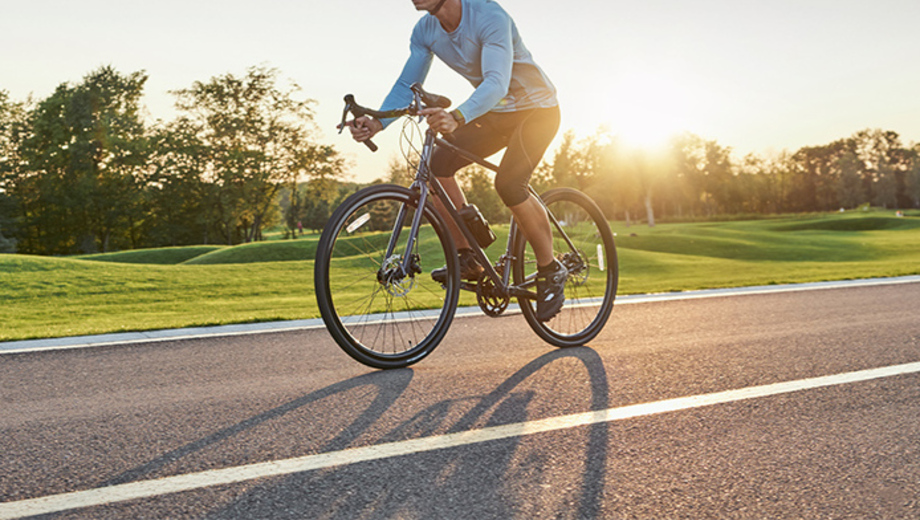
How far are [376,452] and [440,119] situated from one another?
5.89 ft

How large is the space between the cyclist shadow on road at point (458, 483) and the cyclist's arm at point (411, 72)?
2.08 m

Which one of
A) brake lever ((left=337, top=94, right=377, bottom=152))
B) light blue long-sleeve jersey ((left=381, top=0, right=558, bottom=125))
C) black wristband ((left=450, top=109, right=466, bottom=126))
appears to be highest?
light blue long-sleeve jersey ((left=381, top=0, right=558, bottom=125))

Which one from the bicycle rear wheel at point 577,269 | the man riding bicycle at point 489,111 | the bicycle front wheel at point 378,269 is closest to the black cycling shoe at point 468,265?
the man riding bicycle at point 489,111

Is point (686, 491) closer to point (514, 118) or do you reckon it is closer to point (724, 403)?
point (724, 403)

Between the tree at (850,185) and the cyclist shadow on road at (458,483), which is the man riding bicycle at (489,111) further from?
the tree at (850,185)

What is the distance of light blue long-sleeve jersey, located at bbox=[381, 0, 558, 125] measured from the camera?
379 centimetres

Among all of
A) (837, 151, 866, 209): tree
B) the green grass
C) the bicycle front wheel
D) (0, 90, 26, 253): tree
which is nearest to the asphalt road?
the bicycle front wheel

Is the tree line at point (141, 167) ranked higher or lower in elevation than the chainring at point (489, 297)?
Answer: higher

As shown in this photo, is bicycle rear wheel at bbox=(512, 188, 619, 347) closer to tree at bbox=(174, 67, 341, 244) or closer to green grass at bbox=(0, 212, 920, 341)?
green grass at bbox=(0, 212, 920, 341)

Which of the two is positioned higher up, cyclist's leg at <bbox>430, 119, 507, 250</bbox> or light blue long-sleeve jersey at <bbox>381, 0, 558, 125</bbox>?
light blue long-sleeve jersey at <bbox>381, 0, 558, 125</bbox>

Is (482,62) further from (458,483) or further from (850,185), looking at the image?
(850,185)

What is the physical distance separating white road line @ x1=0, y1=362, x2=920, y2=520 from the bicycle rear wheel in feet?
5.02

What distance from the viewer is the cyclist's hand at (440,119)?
3.60 meters

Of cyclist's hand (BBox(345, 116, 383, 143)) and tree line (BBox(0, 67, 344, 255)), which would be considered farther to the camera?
tree line (BBox(0, 67, 344, 255))
